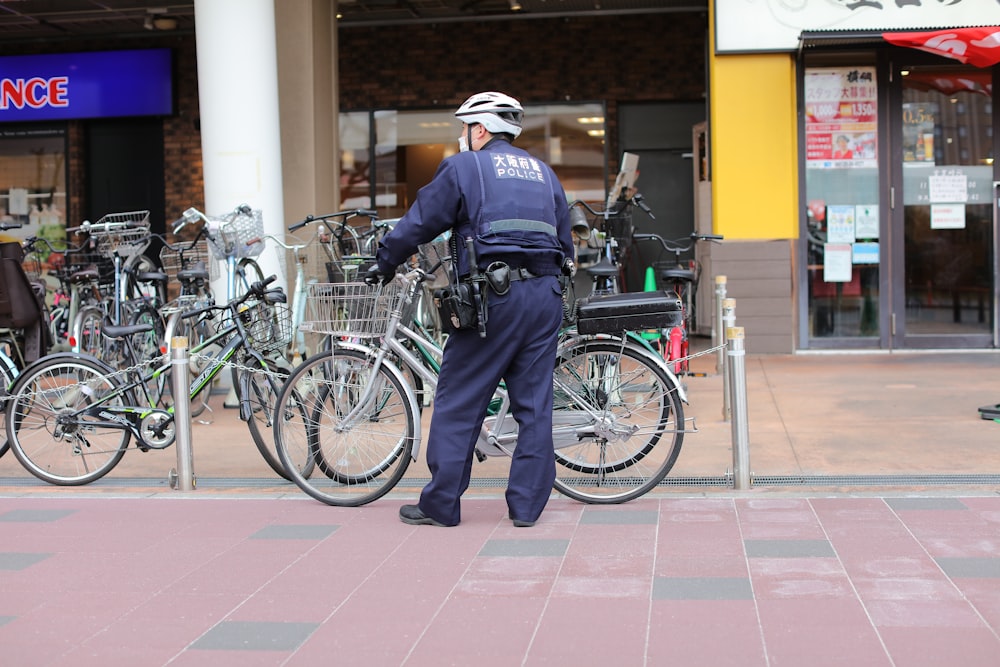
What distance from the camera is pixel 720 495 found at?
5.62 meters

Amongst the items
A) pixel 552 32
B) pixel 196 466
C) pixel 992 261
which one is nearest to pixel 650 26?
pixel 552 32

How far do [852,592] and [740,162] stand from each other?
7301 mm

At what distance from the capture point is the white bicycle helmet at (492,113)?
5109mm

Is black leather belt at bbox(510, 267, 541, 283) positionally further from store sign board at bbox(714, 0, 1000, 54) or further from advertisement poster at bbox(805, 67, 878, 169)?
advertisement poster at bbox(805, 67, 878, 169)

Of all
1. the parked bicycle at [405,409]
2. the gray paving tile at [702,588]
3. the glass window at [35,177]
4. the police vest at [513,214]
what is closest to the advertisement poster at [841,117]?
the parked bicycle at [405,409]

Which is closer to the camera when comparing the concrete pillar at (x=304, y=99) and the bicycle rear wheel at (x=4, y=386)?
the bicycle rear wheel at (x=4, y=386)

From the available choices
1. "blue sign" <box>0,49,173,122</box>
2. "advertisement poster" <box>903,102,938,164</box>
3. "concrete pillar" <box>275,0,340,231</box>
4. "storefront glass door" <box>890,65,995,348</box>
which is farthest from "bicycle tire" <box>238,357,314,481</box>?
"blue sign" <box>0,49,173,122</box>

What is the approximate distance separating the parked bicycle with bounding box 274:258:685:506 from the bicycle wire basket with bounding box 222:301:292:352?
2.41 ft

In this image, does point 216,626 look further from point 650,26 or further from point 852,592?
point 650,26

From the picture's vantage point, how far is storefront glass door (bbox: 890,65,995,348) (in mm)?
10656

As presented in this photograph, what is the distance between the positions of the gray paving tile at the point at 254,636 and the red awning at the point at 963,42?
7.43 m

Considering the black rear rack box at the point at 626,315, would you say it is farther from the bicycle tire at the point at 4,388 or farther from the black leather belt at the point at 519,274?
the bicycle tire at the point at 4,388

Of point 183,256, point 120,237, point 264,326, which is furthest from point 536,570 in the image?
point 120,237

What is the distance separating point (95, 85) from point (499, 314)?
11512 millimetres
